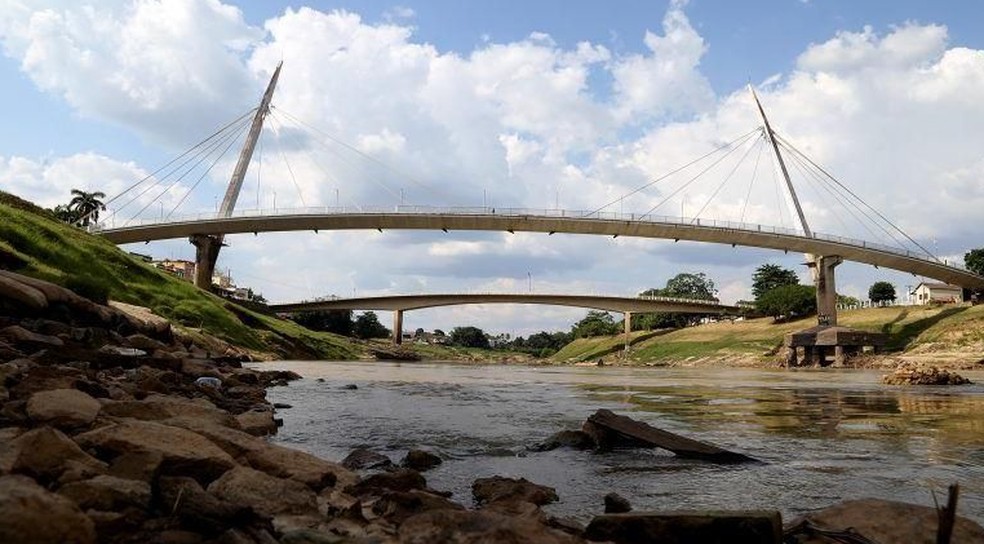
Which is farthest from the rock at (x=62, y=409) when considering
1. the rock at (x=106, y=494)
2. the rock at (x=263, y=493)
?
the rock at (x=106, y=494)

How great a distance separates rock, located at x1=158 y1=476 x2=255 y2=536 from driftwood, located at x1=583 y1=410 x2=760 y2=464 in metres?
8.75

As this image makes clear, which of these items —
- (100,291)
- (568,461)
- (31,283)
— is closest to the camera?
(568,461)

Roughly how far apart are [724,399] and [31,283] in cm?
2549

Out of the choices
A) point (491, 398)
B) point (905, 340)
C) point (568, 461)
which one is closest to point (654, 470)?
point (568, 461)

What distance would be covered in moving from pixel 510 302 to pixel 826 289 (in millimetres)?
61306

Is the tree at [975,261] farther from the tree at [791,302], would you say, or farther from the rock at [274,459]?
the rock at [274,459]

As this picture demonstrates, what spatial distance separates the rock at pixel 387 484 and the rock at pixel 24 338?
11524mm

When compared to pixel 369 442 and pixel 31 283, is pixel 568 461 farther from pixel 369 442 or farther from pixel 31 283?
pixel 31 283

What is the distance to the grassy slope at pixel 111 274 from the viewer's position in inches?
1705

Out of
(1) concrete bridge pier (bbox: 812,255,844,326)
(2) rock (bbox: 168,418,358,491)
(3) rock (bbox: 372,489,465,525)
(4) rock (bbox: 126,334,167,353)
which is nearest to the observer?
(3) rock (bbox: 372,489,465,525)

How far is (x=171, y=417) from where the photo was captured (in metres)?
8.87

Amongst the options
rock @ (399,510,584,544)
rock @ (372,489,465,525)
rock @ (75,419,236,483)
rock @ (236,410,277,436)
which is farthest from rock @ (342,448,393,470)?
rock @ (399,510,584,544)

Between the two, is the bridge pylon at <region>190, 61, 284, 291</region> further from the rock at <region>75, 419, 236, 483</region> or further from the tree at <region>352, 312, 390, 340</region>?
the rock at <region>75, 419, 236, 483</region>

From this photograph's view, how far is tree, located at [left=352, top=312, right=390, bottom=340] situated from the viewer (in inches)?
7116
